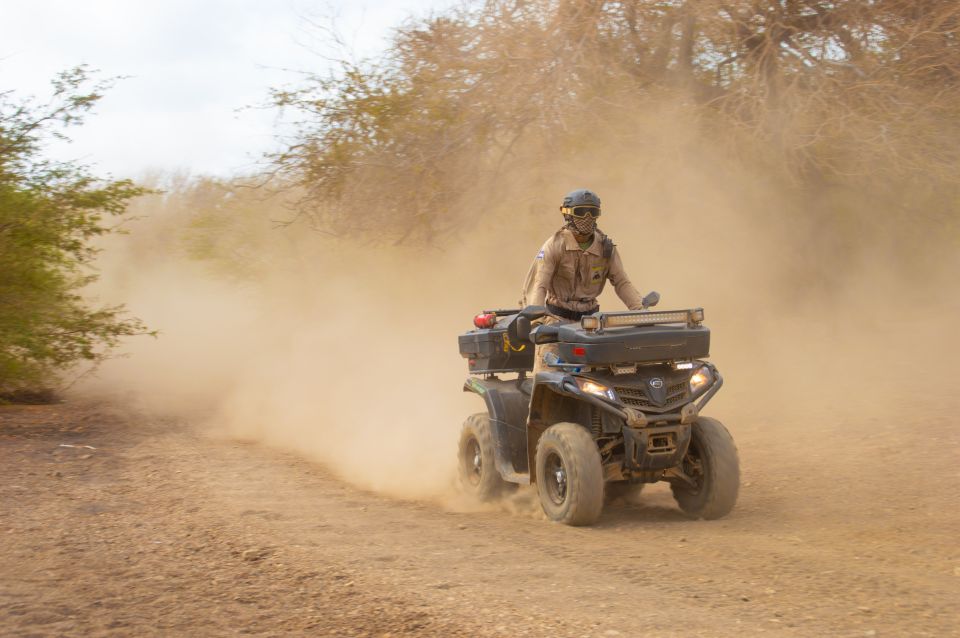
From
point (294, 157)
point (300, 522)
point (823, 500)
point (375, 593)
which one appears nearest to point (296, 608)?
A: point (375, 593)

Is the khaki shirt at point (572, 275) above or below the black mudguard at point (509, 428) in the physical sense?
above

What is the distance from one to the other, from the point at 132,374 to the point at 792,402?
426 inches

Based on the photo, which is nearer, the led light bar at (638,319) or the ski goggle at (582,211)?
the led light bar at (638,319)

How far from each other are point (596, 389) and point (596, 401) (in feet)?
0.34

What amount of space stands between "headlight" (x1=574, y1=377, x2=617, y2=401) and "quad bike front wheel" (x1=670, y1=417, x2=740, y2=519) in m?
0.76

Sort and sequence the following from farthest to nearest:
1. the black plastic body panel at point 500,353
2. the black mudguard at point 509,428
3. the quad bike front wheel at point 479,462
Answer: the black plastic body panel at point 500,353 < the quad bike front wheel at point 479,462 < the black mudguard at point 509,428

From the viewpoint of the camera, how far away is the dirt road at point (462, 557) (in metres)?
4.75

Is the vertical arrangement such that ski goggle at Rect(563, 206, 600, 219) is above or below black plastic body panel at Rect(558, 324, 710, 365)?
above

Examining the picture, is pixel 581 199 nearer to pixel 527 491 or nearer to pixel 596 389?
pixel 596 389

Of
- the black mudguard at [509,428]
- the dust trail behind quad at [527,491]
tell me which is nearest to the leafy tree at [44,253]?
the dust trail behind quad at [527,491]

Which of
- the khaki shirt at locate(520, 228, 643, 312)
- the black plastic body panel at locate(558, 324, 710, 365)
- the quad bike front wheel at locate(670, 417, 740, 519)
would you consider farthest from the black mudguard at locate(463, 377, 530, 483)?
the quad bike front wheel at locate(670, 417, 740, 519)

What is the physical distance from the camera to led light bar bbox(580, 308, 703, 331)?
6.79 meters

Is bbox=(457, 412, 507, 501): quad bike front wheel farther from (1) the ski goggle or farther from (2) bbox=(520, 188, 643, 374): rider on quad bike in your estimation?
(1) the ski goggle

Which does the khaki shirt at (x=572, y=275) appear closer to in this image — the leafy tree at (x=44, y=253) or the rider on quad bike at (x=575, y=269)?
the rider on quad bike at (x=575, y=269)
